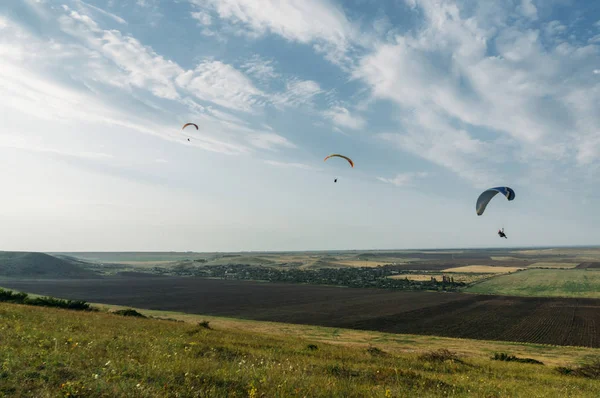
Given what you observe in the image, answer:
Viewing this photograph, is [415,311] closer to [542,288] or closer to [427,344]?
[427,344]

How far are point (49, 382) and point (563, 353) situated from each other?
37370 mm

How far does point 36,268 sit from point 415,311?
491 feet

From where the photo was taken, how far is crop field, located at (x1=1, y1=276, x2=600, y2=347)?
4088cm

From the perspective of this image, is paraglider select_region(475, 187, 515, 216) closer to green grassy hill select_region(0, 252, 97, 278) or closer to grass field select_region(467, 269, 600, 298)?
grass field select_region(467, 269, 600, 298)

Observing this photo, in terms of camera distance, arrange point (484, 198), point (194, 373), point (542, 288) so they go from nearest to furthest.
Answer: point (194, 373)
point (484, 198)
point (542, 288)

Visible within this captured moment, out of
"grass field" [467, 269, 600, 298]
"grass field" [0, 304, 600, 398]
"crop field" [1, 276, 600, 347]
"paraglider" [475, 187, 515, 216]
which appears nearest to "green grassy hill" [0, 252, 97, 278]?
"crop field" [1, 276, 600, 347]

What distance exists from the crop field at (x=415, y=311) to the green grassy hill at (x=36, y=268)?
69338 mm

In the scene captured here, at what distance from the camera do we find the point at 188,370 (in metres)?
9.26

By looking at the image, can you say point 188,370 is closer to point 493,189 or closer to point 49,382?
point 49,382

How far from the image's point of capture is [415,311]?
55.8 meters

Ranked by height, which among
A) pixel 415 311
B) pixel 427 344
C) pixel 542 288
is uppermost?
pixel 427 344

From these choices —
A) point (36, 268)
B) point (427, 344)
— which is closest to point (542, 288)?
point (427, 344)

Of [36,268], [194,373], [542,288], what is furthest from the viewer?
[36,268]

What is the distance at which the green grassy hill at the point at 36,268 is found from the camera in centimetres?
13138
